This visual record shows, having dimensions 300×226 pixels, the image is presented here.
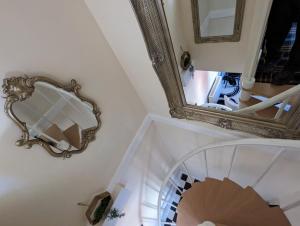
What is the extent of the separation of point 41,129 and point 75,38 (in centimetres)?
58

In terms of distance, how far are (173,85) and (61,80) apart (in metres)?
0.72

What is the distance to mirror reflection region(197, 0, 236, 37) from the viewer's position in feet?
3.33

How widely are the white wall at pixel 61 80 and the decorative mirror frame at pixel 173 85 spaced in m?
0.39

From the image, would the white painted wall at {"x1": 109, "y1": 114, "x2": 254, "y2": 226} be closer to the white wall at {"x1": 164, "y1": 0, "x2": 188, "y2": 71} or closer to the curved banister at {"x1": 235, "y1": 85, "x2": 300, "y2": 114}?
the curved banister at {"x1": 235, "y1": 85, "x2": 300, "y2": 114}

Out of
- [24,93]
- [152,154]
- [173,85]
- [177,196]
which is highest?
[173,85]

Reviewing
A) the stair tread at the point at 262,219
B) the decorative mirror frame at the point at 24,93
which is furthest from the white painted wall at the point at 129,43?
Result: the stair tread at the point at 262,219

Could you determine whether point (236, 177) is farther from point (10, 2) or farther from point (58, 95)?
point (10, 2)

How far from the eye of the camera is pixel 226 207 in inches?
57.4

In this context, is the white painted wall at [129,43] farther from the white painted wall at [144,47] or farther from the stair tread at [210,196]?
the stair tread at [210,196]

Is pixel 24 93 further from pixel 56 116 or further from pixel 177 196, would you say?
pixel 177 196

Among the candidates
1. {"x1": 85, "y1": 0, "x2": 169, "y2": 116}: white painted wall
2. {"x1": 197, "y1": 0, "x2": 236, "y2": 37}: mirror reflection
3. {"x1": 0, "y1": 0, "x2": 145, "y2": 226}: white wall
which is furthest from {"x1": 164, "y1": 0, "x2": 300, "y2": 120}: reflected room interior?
{"x1": 0, "y1": 0, "x2": 145, "y2": 226}: white wall

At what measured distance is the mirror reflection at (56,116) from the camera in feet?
3.49

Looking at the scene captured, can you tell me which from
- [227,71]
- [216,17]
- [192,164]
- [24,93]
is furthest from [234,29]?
[192,164]

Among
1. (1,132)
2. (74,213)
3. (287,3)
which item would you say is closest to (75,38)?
(1,132)
